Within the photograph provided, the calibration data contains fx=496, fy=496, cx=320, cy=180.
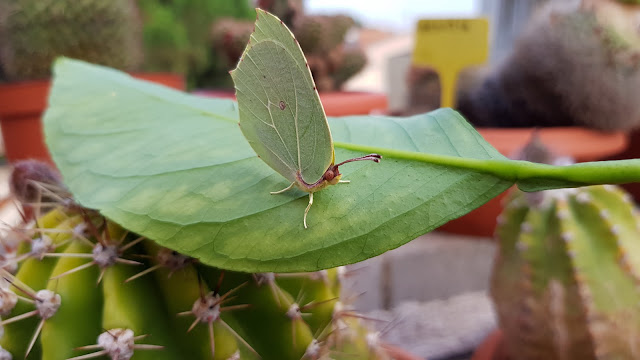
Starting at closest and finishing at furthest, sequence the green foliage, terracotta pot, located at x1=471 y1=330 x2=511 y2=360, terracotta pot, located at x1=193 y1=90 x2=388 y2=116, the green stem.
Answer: the green stem → terracotta pot, located at x1=471 y1=330 x2=511 y2=360 → terracotta pot, located at x1=193 y1=90 x2=388 y2=116 → the green foliage

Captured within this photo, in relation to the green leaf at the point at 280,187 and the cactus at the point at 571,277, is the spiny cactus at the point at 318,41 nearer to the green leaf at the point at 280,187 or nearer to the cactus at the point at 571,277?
the cactus at the point at 571,277

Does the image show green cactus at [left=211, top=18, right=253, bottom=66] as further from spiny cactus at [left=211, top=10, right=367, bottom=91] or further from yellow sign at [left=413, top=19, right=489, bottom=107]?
yellow sign at [left=413, top=19, right=489, bottom=107]

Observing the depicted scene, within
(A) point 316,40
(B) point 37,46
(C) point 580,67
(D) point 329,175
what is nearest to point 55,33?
(B) point 37,46

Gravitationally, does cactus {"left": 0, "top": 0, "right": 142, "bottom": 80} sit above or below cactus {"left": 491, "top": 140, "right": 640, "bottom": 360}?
above

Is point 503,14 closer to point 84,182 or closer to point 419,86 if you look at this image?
point 419,86

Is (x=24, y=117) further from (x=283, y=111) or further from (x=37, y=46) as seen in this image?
(x=283, y=111)

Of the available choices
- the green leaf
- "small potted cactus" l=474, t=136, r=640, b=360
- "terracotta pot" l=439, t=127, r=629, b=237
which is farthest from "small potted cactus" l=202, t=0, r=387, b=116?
the green leaf

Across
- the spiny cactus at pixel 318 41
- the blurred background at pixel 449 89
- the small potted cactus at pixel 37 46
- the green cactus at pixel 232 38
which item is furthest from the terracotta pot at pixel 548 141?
the small potted cactus at pixel 37 46

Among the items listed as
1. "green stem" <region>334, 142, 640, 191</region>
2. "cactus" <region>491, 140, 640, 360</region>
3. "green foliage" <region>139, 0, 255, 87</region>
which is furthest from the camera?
"green foliage" <region>139, 0, 255, 87</region>

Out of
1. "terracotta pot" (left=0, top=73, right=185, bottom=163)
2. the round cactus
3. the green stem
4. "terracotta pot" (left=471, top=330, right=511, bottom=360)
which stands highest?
the green stem

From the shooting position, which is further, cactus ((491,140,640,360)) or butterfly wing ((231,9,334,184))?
cactus ((491,140,640,360))
